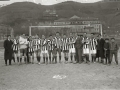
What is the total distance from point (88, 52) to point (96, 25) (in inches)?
3504

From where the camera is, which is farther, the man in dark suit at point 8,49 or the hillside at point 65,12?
the hillside at point 65,12

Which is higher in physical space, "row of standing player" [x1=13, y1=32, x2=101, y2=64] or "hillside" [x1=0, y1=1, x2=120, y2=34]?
"hillside" [x1=0, y1=1, x2=120, y2=34]

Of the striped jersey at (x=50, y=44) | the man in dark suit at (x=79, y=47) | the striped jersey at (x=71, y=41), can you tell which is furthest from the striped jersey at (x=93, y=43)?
the striped jersey at (x=50, y=44)

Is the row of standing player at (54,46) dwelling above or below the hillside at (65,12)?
below

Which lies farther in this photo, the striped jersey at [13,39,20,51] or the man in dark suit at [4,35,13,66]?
the striped jersey at [13,39,20,51]

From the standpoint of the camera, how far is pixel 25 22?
383 ft

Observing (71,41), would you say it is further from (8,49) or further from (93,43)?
(8,49)

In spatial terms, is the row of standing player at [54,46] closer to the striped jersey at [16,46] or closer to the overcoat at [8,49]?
the striped jersey at [16,46]

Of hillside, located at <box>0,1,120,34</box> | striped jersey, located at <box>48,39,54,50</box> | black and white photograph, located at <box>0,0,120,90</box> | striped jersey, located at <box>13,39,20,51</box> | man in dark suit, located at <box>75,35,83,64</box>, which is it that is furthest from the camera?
hillside, located at <box>0,1,120,34</box>

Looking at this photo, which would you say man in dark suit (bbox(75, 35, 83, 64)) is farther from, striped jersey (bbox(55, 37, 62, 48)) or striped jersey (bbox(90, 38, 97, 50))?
striped jersey (bbox(55, 37, 62, 48))

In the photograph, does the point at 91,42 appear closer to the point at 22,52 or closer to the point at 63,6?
the point at 22,52

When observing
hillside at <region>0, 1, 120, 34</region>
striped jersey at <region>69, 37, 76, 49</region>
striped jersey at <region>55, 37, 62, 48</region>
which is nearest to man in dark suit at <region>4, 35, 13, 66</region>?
striped jersey at <region>55, 37, 62, 48</region>

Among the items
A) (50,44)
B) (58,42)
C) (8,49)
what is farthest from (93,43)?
(8,49)

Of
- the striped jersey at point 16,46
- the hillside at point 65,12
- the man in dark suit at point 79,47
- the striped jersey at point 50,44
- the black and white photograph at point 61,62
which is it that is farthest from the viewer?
the hillside at point 65,12
